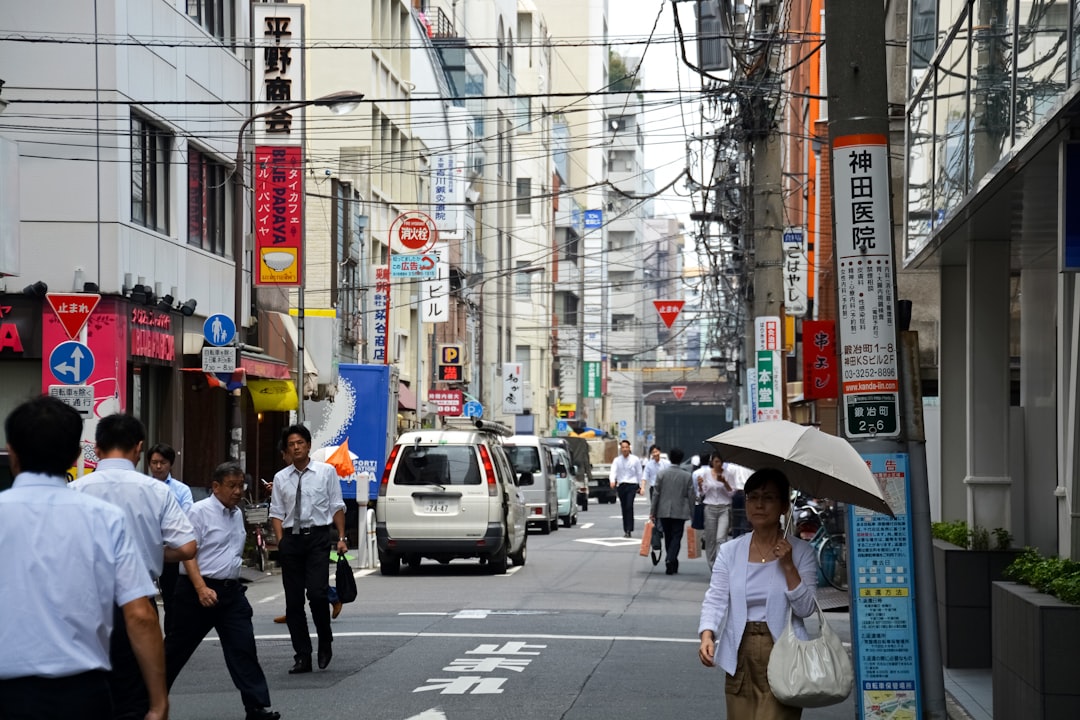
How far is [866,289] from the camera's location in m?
8.64

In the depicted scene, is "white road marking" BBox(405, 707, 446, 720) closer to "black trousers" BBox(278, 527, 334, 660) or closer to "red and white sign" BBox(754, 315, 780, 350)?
"black trousers" BBox(278, 527, 334, 660)

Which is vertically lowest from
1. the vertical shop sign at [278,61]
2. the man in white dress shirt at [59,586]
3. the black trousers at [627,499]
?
the black trousers at [627,499]

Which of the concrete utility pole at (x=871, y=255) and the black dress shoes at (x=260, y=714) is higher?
the concrete utility pole at (x=871, y=255)

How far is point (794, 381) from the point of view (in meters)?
43.9

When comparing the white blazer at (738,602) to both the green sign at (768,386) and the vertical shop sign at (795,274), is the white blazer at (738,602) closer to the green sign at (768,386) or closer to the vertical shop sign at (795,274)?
the green sign at (768,386)

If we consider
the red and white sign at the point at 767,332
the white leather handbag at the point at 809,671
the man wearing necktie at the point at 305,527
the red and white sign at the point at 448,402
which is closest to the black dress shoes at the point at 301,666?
the man wearing necktie at the point at 305,527

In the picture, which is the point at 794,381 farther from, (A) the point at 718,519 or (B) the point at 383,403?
(A) the point at 718,519

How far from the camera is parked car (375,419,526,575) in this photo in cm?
2322

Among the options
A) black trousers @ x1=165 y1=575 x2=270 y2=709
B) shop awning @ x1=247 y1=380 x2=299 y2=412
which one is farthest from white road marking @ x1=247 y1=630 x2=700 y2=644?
shop awning @ x1=247 y1=380 x2=299 y2=412

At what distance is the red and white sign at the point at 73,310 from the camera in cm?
1870

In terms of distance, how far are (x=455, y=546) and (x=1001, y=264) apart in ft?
37.6

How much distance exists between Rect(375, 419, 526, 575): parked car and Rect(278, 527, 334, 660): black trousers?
9691 mm

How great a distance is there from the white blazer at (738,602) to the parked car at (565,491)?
107 feet

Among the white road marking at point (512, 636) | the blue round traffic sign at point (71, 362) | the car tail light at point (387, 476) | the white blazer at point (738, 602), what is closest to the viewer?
the white blazer at point (738, 602)
